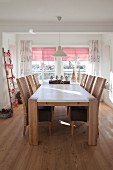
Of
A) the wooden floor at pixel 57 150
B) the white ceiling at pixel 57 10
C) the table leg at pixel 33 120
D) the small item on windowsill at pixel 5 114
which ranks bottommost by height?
the wooden floor at pixel 57 150

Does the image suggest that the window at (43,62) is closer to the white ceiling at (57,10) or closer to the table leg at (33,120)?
the white ceiling at (57,10)

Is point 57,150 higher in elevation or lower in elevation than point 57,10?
lower

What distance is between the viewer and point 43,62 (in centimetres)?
751

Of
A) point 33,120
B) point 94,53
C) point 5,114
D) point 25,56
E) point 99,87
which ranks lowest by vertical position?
point 5,114

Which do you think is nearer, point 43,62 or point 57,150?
point 57,150

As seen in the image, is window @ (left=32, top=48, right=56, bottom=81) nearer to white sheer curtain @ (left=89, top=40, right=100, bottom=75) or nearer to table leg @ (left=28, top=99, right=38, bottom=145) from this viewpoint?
white sheer curtain @ (left=89, top=40, right=100, bottom=75)

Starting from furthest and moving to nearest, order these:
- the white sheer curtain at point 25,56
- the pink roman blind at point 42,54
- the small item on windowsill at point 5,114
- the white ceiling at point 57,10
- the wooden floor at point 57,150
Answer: the pink roman blind at point 42,54 < the white sheer curtain at point 25,56 < the small item on windowsill at point 5,114 < the white ceiling at point 57,10 < the wooden floor at point 57,150

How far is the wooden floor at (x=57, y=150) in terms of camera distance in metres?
2.61

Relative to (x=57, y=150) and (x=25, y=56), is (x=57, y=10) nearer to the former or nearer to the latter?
(x=57, y=150)

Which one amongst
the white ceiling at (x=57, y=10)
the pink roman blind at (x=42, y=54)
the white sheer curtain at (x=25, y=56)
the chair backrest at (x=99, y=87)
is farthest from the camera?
the pink roman blind at (x=42, y=54)

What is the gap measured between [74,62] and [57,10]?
3.43 m

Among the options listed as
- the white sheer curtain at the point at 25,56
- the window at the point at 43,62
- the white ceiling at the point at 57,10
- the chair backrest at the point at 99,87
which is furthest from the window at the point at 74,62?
the chair backrest at the point at 99,87

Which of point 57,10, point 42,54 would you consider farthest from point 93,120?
point 42,54

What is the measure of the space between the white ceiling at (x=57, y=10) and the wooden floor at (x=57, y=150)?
244 centimetres
